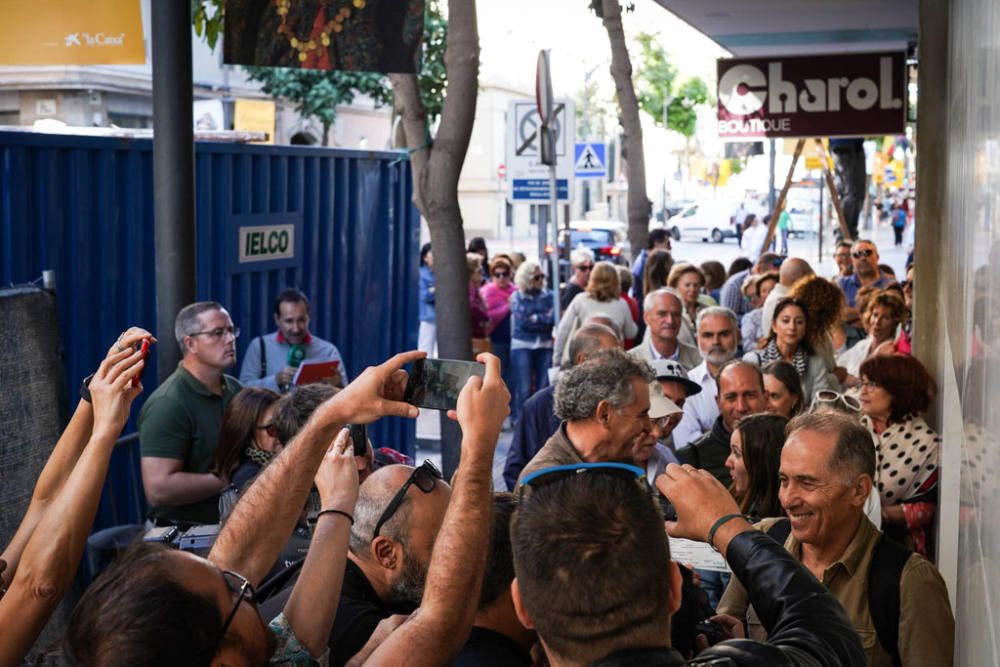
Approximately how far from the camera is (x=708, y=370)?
27.7ft

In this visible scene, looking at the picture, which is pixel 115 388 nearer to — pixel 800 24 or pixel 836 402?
pixel 836 402

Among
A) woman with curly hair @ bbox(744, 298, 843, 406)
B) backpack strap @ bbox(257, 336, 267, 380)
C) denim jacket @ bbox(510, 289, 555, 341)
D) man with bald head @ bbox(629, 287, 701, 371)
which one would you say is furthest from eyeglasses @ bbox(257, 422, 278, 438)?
denim jacket @ bbox(510, 289, 555, 341)

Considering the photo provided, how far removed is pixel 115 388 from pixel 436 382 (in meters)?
0.83

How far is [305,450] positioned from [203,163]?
5.79 metres

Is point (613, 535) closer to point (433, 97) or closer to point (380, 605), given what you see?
point (380, 605)

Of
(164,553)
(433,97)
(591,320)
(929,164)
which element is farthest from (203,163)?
(433,97)

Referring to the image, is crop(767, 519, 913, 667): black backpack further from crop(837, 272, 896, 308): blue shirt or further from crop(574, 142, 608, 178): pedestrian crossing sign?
crop(574, 142, 608, 178): pedestrian crossing sign

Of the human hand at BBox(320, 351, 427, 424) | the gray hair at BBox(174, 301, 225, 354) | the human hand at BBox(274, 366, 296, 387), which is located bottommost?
the human hand at BBox(274, 366, 296, 387)

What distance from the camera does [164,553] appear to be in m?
2.60

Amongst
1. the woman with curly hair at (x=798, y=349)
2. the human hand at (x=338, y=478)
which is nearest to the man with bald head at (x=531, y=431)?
the woman with curly hair at (x=798, y=349)

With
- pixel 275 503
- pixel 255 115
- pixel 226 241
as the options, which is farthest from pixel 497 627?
pixel 255 115

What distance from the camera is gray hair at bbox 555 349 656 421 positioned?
507cm

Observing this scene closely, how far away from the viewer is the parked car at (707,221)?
60844 millimetres

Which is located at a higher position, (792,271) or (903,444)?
(792,271)
